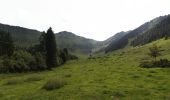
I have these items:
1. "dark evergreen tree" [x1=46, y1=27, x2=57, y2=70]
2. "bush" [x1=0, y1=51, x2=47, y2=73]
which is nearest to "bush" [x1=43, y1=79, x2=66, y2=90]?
"dark evergreen tree" [x1=46, y1=27, x2=57, y2=70]

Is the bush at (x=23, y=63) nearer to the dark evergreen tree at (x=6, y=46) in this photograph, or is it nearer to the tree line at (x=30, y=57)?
the tree line at (x=30, y=57)

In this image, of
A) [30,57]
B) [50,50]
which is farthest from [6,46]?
[50,50]

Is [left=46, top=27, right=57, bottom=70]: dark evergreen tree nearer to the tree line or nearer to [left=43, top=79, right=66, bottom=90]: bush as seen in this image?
the tree line

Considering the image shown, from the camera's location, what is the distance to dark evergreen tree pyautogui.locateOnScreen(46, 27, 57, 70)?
11600 centimetres

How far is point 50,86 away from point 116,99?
9.73 meters

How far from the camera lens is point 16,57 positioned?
448 feet

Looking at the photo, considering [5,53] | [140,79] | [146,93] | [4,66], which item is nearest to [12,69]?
[4,66]

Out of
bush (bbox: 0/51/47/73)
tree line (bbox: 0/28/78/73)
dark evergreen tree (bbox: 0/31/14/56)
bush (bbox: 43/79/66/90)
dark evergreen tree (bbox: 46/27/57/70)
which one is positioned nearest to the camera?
bush (bbox: 43/79/66/90)

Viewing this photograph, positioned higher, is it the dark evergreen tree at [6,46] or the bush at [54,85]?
the dark evergreen tree at [6,46]

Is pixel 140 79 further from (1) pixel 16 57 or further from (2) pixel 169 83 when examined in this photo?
(1) pixel 16 57

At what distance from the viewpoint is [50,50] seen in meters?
116

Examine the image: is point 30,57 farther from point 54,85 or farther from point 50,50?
point 54,85

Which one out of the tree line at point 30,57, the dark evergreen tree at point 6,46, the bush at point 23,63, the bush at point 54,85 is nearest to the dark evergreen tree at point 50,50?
the tree line at point 30,57

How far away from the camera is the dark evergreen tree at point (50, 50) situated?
116 m
